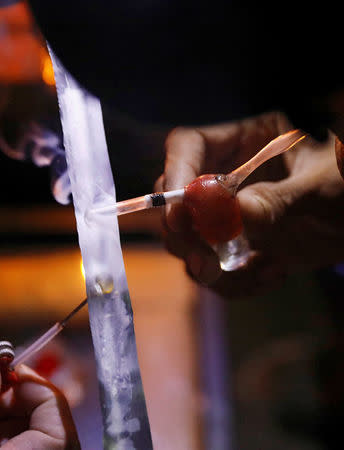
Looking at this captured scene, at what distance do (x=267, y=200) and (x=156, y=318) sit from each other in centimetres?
67

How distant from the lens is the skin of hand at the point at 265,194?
1.71 feet

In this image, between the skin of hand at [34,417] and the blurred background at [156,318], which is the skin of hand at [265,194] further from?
the skin of hand at [34,417]

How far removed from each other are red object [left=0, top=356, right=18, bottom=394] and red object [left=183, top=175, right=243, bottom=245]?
231 millimetres

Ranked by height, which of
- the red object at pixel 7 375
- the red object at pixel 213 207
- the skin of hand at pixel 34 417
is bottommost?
the skin of hand at pixel 34 417

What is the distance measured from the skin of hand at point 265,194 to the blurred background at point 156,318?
54mm

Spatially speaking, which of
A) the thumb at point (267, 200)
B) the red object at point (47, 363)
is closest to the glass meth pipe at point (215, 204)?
the thumb at point (267, 200)

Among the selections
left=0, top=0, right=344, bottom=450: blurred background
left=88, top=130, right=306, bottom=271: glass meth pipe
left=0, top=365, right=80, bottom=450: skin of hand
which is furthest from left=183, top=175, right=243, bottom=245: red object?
left=0, top=365, right=80, bottom=450: skin of hand

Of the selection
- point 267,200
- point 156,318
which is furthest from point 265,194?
point 156,318

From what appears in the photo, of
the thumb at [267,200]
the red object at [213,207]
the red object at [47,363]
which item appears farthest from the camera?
the red object at [47,363]

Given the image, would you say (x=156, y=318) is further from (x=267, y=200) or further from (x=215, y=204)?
(x=215, y=204)

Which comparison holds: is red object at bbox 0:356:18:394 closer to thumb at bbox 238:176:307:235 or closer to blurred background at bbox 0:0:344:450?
blurred background at bbox 0:0:344:450

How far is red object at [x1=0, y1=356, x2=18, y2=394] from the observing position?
1.37 feet

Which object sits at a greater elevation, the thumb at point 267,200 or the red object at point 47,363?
the thumb at point 267,200

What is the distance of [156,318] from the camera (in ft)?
3.67
